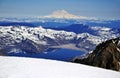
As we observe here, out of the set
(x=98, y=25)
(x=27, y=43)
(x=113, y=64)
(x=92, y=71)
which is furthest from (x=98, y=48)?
(x=27, y=43)

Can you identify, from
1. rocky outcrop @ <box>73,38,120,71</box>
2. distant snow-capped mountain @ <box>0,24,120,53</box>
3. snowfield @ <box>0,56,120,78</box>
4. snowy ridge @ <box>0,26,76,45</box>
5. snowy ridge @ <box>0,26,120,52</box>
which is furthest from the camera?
snowy ridge @ <box>0,26,76,45</box>

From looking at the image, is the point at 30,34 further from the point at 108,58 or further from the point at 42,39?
the point at 108,58

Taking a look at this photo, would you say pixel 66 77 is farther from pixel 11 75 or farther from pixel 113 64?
pixel 113 64

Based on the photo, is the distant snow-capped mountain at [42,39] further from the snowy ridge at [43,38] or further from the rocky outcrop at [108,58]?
the rocky outcrop at [108,58]

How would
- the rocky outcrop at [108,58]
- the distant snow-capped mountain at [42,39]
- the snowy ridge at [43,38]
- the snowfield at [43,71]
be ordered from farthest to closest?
1. the snowy ridge at [43,38]
2. the distant snow-capped mountain at [42,39]
3. the rocky outcrop at [108,58]
4. the snowfield at [43,71]

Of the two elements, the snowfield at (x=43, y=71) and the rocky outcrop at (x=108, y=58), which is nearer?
the snowfield at (x=43, y=71)

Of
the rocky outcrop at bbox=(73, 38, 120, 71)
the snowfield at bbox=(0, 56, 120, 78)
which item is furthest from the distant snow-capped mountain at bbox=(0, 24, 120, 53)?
the snowfield at bbox=(0, 56, 120, 78)

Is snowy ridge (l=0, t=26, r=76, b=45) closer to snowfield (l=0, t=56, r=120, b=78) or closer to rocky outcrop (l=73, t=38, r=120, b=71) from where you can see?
rocky outcrop (l=73, t=38, r=120, b=71)

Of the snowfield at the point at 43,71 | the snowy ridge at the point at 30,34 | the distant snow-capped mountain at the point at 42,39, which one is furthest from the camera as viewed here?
the snowy ridge at the point at 30,34

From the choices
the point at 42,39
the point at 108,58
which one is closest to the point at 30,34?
the point at 42,39

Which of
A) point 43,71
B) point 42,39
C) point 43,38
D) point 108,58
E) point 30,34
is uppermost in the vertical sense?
point 43,71

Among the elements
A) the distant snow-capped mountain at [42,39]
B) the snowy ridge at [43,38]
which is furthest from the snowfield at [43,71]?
the snowy ridge at [43,38]
